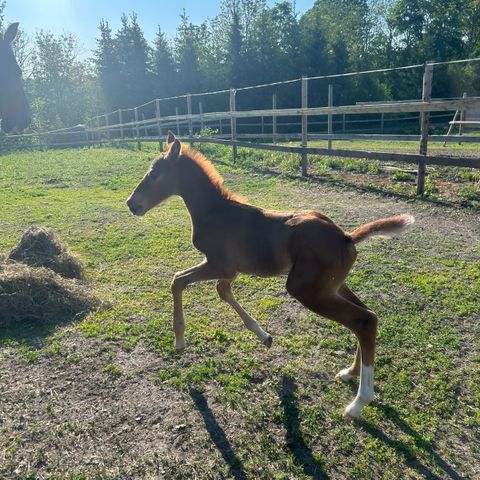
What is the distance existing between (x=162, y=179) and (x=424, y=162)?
584 cm

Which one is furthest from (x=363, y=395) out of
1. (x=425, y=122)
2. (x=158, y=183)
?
(x=425, y=122)

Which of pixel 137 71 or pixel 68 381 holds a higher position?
pixel 137 71

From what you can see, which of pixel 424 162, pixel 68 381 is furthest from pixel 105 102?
pixel 68 381

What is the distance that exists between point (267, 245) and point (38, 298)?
2.51 meters

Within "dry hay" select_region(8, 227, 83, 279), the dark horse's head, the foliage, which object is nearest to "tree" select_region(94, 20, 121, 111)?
the foliage

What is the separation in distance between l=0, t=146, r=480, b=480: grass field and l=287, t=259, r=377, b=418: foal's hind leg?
0.17 m

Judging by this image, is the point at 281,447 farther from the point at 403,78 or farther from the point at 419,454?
the point at 403,78

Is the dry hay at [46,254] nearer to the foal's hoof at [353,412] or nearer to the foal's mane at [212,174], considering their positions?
the foal's mane at [212,174]

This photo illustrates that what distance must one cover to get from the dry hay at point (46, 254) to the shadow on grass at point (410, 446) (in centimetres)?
373

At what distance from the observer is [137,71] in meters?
38.8

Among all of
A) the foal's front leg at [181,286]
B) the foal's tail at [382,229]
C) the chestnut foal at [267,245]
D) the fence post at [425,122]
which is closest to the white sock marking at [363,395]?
the chestnut foal at [267,245]

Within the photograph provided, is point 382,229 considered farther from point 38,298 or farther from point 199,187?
point 38,298

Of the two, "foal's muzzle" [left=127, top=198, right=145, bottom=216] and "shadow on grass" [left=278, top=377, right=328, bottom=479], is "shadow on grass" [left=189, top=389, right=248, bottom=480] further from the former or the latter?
"foal's muzzle" [left=127, top=198, right=145, bottom=216]

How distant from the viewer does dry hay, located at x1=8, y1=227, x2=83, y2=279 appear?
17.0ft
